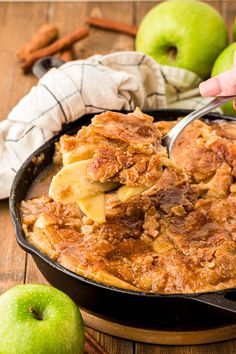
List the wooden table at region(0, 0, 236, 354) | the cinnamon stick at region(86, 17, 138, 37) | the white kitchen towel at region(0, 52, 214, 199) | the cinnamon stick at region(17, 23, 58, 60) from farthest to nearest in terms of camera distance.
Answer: the cinnamon stick at region(86, 17, 138, 37) < the cinnamon stick at region(17, 23, 58, 60) < the wooden table at region(0, 0, 236, 354) < the white kitchen towel at region(0, 52, 214, 199)

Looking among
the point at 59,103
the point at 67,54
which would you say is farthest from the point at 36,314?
the point at 67,54

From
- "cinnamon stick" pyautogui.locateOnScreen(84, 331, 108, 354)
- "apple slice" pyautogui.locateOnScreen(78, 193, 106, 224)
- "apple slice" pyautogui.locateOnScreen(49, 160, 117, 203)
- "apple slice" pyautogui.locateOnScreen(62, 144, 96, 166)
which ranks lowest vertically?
"cinnamon stick" pyautogui.locateOnScreen(84, 331, 108, 354)

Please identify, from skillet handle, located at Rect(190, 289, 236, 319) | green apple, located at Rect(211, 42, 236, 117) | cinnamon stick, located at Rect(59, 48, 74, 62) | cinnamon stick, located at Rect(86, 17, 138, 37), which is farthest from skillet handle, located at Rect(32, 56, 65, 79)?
skillet handle, located at Rect(190, 289, 236, 319)

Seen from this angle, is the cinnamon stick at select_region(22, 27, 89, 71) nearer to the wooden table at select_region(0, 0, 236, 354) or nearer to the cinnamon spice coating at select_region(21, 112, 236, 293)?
the wooden table at select_region(0, 0, 236, 354)

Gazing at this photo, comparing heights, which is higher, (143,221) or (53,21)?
(143,221)

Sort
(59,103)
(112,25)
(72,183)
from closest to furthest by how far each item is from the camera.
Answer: (72,183) < (59,103) < (112,25)

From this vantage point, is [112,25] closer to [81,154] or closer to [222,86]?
[222,86]

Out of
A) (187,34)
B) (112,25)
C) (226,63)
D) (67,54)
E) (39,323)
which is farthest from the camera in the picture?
(112,25)
